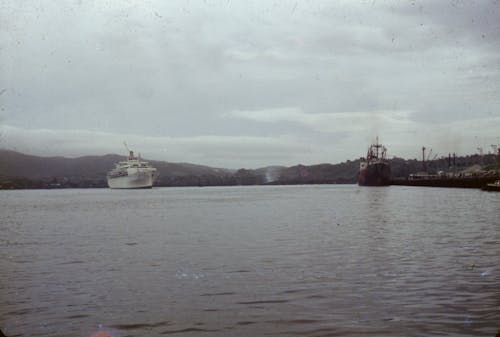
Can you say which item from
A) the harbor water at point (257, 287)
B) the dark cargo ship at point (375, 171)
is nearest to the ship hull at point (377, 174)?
the dark cargo ship at point (375, 171)

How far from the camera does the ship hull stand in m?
180

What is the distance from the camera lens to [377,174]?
594 feet

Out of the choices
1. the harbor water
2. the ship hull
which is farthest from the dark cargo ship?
the harbor water

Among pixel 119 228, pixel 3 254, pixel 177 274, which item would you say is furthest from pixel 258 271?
pixel 119 228

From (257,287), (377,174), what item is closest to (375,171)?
(377,174)

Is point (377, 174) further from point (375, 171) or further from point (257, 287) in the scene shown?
point (257, 287)

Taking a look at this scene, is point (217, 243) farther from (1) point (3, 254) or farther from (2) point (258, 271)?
(1) point (3, 254)

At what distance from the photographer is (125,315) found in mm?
11609

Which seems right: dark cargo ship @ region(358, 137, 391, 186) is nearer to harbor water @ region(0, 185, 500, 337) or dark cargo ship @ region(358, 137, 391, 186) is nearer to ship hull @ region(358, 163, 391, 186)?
ship hull @ region(358, 163, 391, 186)

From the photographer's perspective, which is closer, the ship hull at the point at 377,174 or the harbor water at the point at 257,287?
the harbor water at the point at 257,287

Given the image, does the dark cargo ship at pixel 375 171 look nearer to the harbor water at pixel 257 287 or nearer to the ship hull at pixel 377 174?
the ship hull at pixel 377 174

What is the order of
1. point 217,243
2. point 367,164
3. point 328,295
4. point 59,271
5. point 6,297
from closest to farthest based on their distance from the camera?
point 328,295
point 6,297
point 59,271
point 217,243
point 367,164

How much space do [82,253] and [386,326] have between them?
17.3m

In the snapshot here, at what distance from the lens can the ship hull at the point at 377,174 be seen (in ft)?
589
